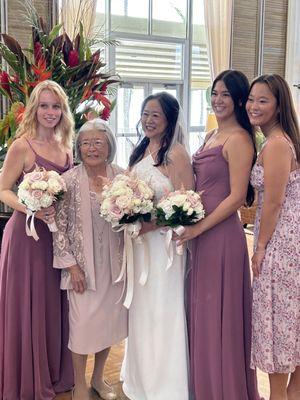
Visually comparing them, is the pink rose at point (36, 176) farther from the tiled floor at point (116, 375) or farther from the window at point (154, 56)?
the window at point (154, 56)

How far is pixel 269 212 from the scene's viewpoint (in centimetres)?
256

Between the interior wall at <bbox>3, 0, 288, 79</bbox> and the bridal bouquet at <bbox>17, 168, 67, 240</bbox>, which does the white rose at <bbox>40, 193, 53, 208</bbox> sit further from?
the interior wall at <bbox>3, 0, 288, 79</bbox>

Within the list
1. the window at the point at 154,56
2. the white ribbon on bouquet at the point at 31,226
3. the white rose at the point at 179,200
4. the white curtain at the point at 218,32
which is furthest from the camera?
the white curtain at the point at 218,32

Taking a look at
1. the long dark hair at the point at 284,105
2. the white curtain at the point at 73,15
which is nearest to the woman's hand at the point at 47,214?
the long dark hair at the point at 284,105

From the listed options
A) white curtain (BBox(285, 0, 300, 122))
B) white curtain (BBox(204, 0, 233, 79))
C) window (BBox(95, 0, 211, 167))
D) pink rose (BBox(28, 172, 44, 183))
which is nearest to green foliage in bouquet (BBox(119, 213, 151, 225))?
pink rose (BBox(28, 172, 44, 183))

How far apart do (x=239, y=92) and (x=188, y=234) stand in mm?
743

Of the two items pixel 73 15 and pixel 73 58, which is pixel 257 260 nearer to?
pixel 73 58

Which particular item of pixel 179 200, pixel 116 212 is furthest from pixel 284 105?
pixel 116 212

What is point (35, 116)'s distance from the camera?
2930 millimetres

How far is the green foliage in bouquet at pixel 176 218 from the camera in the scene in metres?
2.46

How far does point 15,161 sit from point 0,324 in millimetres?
912

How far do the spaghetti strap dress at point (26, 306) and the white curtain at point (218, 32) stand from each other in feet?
17.5

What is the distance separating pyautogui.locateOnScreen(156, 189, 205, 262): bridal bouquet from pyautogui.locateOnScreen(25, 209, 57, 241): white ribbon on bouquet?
1.76 feet

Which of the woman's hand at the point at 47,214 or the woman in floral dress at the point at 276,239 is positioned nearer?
Answer: the woman in floral dress at the point at 276,239
